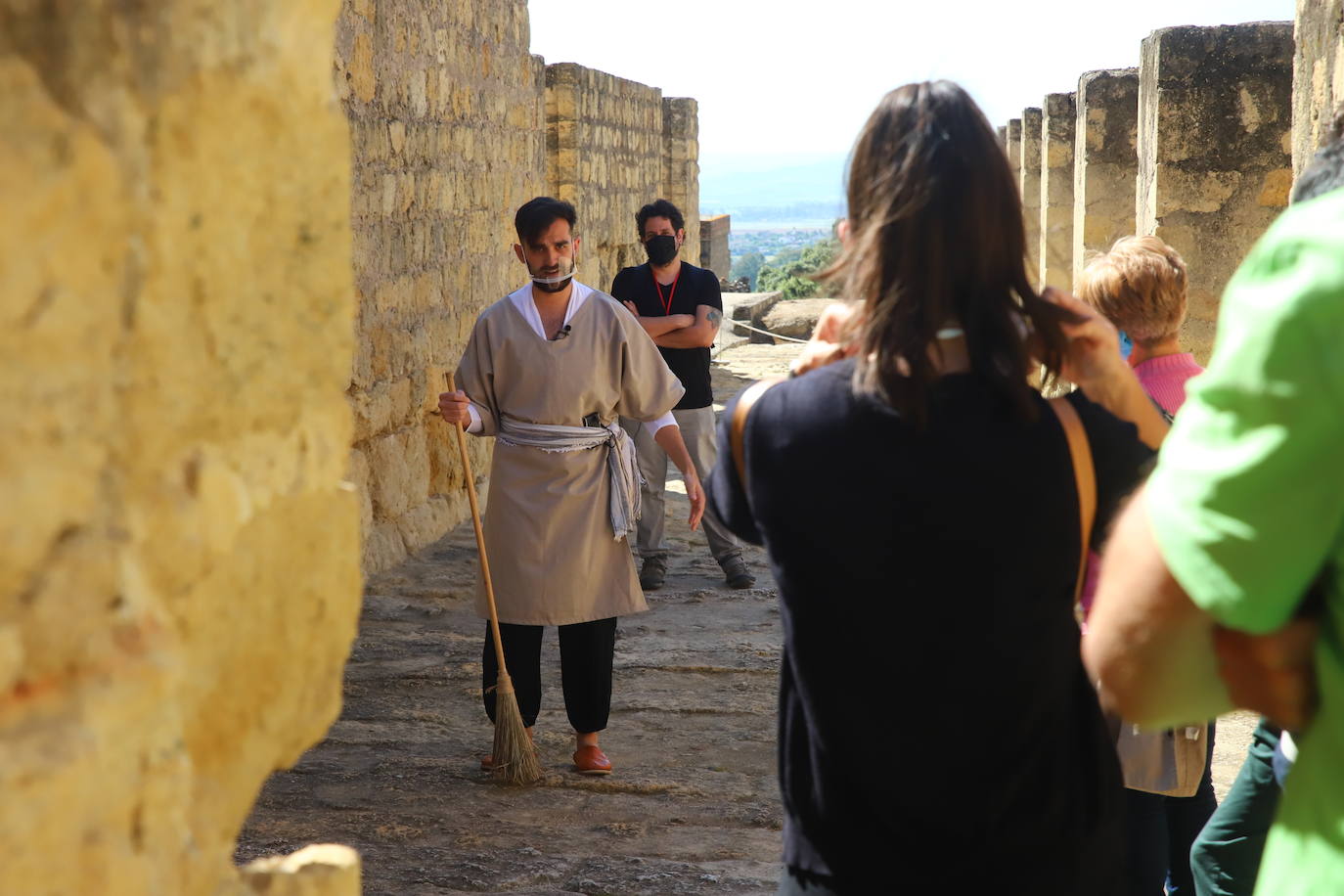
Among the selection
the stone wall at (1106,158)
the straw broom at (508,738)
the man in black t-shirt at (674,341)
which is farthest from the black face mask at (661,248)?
the stone wall at (1106,158)

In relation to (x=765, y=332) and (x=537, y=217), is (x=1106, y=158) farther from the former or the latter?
(x=765, y=332)

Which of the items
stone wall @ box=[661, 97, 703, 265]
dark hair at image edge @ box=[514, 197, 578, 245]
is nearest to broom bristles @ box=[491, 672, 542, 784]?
dark hair at image edge @ box=[514, 197, 578, 245]

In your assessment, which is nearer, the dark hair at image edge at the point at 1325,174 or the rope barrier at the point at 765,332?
the dark hair at image edge at the point at 1325,174

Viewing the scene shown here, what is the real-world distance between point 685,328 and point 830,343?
4.21m

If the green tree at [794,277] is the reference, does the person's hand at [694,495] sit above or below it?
below

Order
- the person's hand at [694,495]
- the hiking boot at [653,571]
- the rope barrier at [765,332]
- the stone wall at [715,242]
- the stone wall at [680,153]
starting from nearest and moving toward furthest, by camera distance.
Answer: the person's hand at [694,495]
the hiking boot at [653,571]
the stone wall at [680,153]
the rope barrier at [765,332]
the stone wall at [715,242]

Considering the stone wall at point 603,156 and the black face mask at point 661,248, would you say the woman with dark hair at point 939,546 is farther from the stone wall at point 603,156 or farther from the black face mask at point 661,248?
the stone wall at point 603,156

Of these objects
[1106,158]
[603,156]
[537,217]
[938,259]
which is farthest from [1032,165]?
[938,259]

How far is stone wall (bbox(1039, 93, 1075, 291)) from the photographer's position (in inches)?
439

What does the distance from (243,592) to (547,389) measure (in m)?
2.69

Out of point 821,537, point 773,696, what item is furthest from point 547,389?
point 821,537

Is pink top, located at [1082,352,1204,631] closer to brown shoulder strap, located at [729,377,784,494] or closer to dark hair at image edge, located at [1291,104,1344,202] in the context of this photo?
dark hair at image edge, located at [1291,104,1344,202]

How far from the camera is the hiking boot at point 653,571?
6.25 m

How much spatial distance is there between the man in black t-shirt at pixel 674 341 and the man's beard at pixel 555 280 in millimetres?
1852
